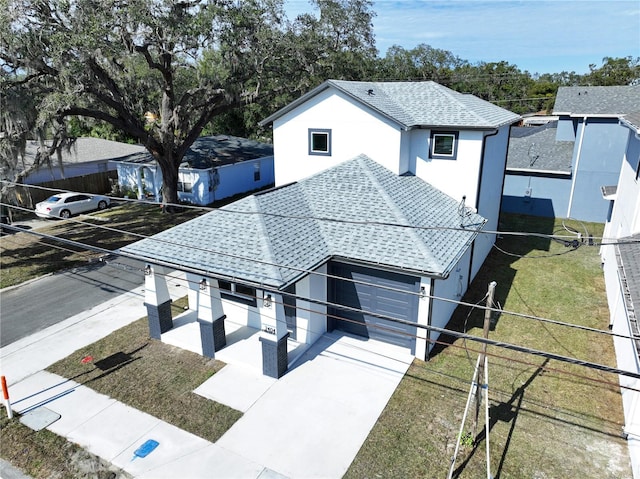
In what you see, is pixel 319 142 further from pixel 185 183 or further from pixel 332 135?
pixel 185 183

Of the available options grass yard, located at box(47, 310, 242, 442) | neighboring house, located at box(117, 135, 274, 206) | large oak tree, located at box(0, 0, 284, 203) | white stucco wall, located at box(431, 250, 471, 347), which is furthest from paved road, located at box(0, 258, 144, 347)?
white stucco wall, located at box(431, 250, 471, 347)

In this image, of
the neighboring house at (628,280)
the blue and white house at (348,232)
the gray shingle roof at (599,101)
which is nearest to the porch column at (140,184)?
the blue and white house at (348,232)

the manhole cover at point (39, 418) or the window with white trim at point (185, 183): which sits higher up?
the window with white trim at point (185, 183)

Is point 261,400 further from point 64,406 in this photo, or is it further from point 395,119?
point 395,119

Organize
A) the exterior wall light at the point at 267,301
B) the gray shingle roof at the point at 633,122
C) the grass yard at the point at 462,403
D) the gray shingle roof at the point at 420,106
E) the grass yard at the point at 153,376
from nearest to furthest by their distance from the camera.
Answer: the grass yard at the point at 462,403 < the grass yard at the point at 153,376 < the exterior wall light at the point at 267,301 < the gray shingle roof at the point at 633,122 < the gray shingle roof at the point at 420,106

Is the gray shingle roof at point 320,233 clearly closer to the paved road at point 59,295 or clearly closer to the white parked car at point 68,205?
the paved road at point 59,295
